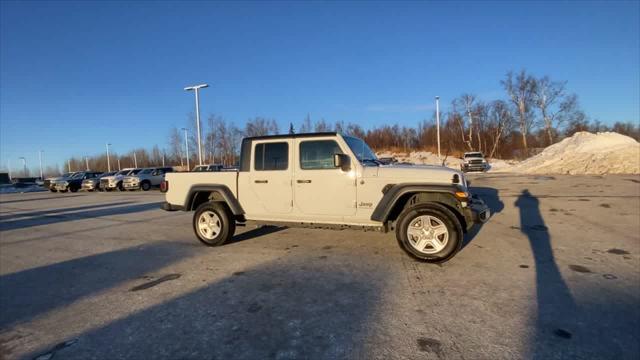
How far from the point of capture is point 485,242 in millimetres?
6137

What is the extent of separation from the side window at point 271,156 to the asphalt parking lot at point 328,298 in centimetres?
151

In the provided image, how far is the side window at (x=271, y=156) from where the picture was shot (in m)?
6.08

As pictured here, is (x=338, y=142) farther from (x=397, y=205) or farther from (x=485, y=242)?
(x=485, y=242)

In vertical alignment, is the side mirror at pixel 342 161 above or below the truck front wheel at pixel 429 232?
above

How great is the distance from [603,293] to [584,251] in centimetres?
197

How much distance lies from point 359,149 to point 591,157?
2647 centimetres

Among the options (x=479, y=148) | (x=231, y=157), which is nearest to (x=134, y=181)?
(x=231, y=157)

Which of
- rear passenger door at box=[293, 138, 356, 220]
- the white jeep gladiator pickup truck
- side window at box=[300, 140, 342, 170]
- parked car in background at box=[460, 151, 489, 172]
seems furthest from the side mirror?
parked car in background at box=[460, 151, 489, 172]

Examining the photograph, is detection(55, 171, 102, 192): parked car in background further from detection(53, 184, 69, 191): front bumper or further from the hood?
the hood

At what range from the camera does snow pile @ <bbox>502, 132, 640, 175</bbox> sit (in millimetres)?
22391

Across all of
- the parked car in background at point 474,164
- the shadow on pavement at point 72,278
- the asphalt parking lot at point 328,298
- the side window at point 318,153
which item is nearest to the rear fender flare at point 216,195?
the asphalt parking lot at point 328,298

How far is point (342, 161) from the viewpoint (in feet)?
17.7

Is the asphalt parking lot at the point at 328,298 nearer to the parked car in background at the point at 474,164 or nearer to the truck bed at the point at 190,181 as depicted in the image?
the truck bed at the point at 190,181

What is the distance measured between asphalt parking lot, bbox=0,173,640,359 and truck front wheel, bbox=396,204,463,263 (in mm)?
242
